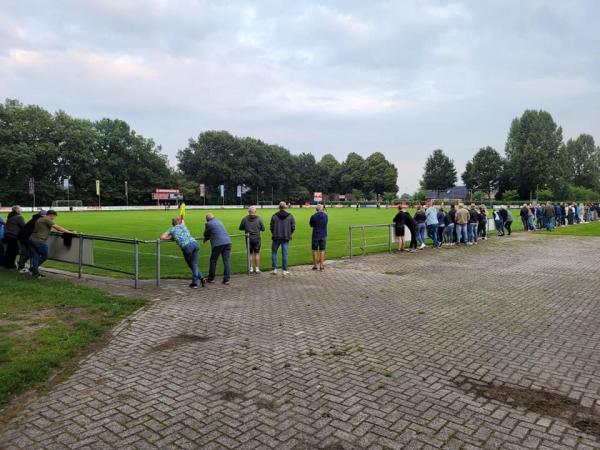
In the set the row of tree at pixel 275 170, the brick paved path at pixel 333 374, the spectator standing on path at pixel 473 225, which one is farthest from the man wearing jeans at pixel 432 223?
the row of tree at pixel 275 170

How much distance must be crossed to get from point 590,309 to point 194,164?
101 m

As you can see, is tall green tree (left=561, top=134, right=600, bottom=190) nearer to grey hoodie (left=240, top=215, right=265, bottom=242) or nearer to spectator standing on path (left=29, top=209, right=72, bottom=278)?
grey hoodie (left=240, top=215, right=265, bottom=242)

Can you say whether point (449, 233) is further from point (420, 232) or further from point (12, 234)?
point (12, 234)

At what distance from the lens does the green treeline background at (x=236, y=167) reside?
7394cm

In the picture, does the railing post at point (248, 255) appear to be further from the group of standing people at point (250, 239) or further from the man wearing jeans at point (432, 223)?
the man wearing jeans at point (432, 223)

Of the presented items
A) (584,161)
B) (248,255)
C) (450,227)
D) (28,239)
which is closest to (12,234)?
(28,239)

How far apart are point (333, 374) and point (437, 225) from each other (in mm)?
14596

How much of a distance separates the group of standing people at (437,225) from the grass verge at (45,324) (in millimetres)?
11353

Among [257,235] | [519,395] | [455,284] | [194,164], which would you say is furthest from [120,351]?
[194,164]

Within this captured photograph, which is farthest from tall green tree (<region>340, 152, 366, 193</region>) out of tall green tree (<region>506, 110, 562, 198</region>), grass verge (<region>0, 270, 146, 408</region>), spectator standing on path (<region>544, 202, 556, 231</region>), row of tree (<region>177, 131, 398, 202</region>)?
grass verge (<region>0, 270, 146, 408</region>)

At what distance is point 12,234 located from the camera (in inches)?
476

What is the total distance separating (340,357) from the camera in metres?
5.51

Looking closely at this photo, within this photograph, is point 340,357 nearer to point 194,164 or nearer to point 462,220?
point 462,220

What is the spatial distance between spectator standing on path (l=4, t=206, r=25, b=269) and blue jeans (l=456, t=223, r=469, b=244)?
644 inches
